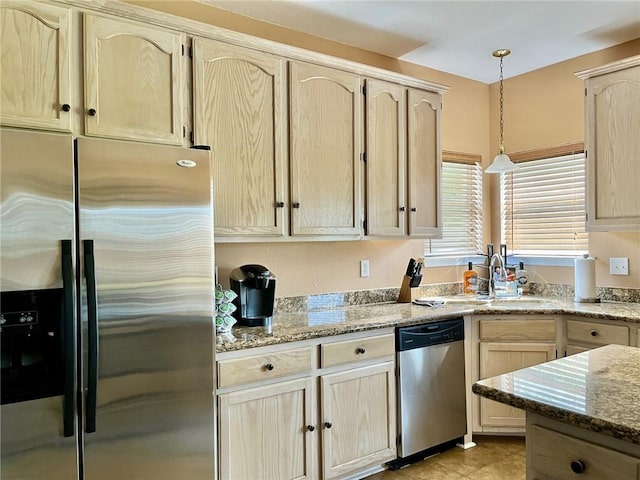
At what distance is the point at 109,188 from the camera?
1736 millimetres

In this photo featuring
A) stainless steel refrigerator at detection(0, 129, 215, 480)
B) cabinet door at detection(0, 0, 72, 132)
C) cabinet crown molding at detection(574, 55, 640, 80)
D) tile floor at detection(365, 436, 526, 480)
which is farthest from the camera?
cabinet crown molding at detection(574, 55, 640, 80)

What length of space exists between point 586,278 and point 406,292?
4.06 feet

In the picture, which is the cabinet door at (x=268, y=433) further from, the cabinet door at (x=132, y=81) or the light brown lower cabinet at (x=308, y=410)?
the cabinet door at (x=132, y=81)

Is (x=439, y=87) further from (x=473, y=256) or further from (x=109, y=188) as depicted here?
(x=109, y=188)

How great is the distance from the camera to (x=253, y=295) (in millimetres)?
2512

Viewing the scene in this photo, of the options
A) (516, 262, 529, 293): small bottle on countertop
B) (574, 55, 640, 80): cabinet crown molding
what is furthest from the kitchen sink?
(574, 55, 640, 80): cabinet crown molding

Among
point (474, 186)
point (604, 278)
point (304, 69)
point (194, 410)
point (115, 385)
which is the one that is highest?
point (304, 69)

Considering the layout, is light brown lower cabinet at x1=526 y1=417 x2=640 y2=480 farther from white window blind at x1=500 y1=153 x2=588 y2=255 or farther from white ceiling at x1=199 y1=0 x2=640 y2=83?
white window blind at x1=500 y1=153 x2=588 y2=255

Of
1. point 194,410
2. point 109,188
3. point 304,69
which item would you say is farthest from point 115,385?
point 304,69

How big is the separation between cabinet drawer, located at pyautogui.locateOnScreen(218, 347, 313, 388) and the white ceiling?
76.9 inches

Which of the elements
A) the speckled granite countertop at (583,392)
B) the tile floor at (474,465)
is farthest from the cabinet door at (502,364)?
the speckled granite countertop at (583,392)

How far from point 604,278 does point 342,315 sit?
198 centimetres

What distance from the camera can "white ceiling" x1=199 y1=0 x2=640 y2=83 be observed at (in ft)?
8.84

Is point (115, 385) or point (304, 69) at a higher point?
point (304, 69)
